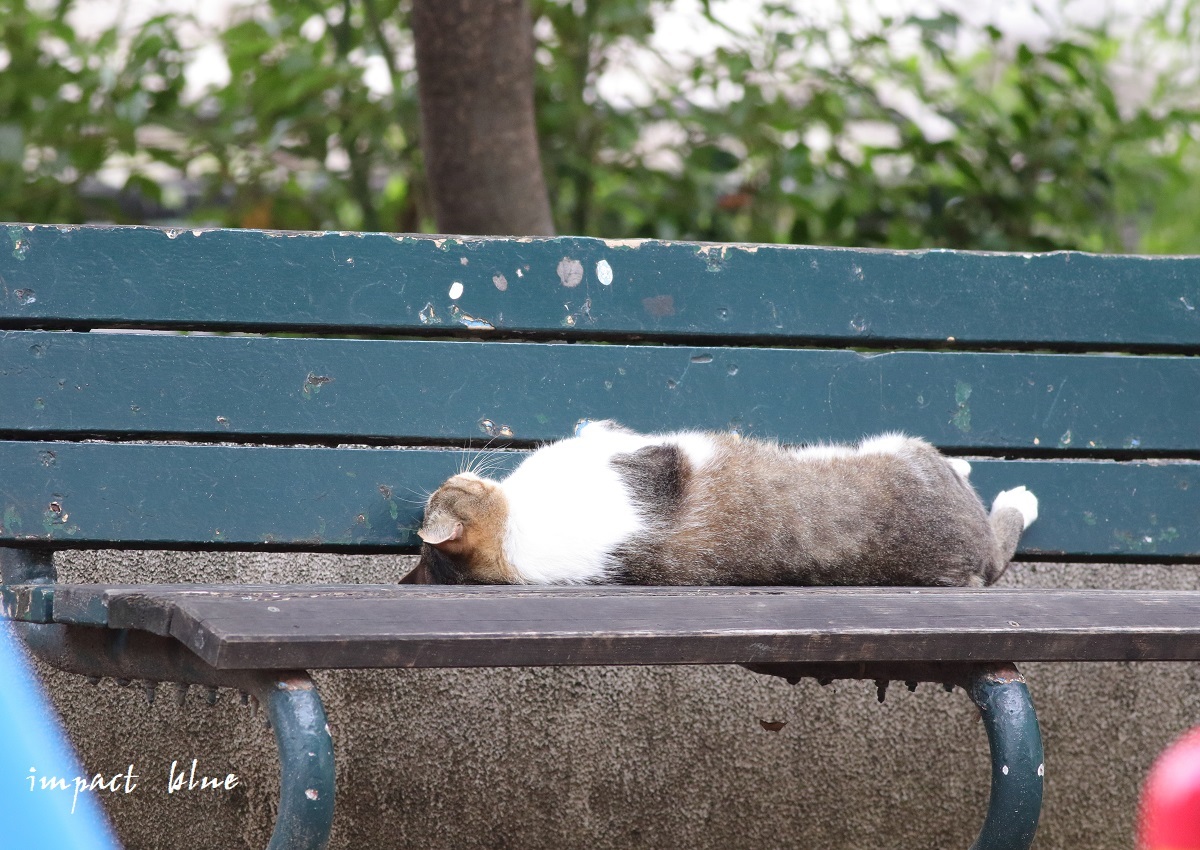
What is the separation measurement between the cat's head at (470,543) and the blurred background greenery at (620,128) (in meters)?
1.53

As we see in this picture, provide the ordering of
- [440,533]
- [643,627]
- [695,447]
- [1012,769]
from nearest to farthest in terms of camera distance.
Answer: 1. [643,627]
2. [1012,769]
3. [440,533]
4. [695,447]

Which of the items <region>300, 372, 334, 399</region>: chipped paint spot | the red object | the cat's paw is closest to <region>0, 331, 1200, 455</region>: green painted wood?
<region>300, 372, 334, 399</region>: chipped paint spot

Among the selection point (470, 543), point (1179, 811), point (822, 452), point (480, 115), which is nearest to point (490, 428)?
point (470, 543)

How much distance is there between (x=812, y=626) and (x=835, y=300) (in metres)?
1.10

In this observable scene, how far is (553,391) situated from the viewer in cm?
246

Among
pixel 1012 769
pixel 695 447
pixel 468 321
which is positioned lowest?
pixel 1012 769

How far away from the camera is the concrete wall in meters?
2.54

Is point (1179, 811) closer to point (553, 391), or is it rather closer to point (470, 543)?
point (470, 543)

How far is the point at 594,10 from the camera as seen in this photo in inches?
145

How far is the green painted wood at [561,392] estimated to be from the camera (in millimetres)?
2285

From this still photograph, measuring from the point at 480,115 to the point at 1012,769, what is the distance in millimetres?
2142

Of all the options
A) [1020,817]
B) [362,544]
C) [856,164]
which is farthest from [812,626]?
[856,164]

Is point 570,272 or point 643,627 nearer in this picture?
point 643,627

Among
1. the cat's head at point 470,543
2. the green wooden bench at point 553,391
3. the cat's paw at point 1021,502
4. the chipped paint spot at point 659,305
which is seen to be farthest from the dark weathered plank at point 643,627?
the chipped paint spot at point 659,305
